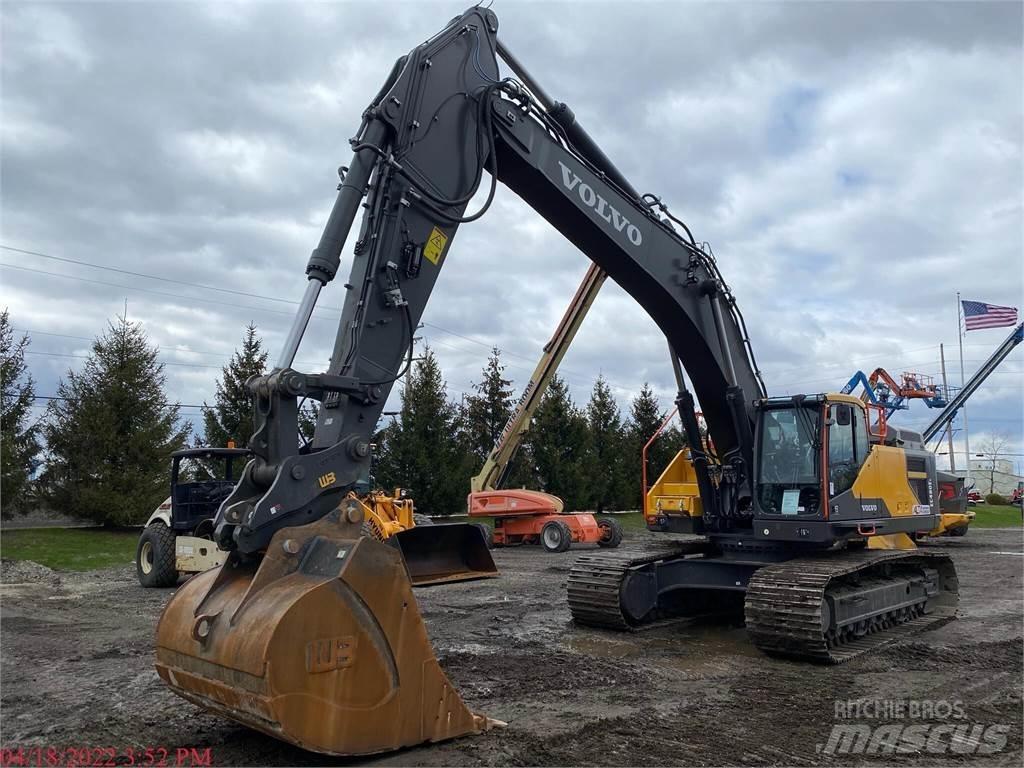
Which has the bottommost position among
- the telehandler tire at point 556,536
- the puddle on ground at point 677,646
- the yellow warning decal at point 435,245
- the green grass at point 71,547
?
the green grass at point 71,547

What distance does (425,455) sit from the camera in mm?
23547

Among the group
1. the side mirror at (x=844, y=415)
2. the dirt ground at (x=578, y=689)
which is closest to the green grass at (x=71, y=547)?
the dirt ground at (x=578, y=689)

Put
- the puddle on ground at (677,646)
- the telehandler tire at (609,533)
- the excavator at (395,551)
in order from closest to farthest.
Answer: the excavator at (395,551), the puddle on ground at (677,646), the telehandler tire at (609,533)

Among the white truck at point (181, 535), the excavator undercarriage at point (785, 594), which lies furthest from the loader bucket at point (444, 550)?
the white truck at point (181, 535)

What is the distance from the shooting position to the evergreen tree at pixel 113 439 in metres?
20.0

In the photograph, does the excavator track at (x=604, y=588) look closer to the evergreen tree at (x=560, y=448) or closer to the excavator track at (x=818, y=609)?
the excavator track at (x=818, y=609)

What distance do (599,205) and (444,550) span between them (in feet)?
11.3

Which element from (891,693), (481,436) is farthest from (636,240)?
(481,436)

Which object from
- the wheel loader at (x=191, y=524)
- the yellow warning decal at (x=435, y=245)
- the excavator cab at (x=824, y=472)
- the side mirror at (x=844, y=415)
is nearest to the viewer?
the yellow warning decal at (x=435, y=245)

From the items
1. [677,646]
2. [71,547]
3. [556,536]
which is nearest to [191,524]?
[71,547]

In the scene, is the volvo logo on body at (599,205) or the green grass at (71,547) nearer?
the volvo logo on body at (599,205)

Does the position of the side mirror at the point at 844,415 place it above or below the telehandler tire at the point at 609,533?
above

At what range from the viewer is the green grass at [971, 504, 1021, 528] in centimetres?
3550

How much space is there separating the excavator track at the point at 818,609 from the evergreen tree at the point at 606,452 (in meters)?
19.9
